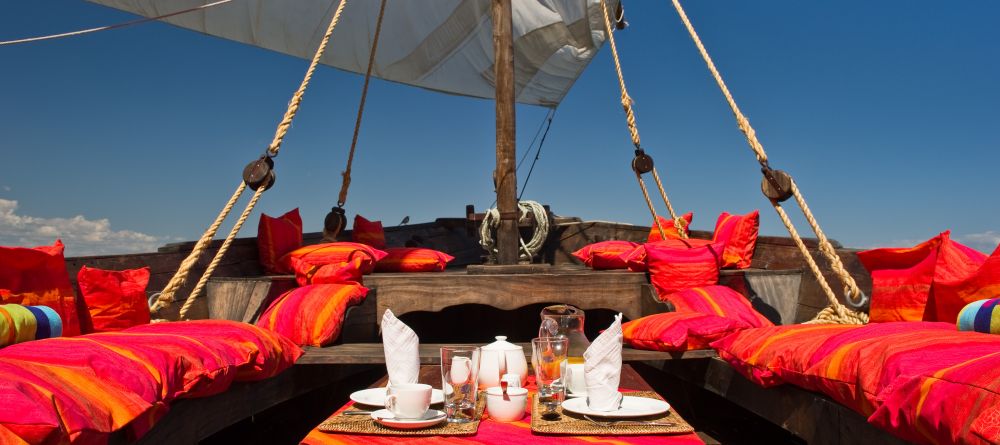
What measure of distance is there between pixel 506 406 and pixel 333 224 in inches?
162

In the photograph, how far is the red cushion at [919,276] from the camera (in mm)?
2500

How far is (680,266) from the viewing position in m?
4.13

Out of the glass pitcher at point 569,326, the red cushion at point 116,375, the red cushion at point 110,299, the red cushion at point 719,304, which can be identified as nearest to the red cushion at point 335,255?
the red cushion at point 110,299

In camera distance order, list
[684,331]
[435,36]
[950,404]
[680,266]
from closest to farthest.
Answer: [950,404] < [684,331] < [680,266] < [435,36]

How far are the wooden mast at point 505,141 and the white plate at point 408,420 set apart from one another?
145 inches

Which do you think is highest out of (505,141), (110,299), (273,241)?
(505,141)

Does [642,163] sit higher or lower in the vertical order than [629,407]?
higher

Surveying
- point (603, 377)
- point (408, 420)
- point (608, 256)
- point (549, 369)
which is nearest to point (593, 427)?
point (603, 377)

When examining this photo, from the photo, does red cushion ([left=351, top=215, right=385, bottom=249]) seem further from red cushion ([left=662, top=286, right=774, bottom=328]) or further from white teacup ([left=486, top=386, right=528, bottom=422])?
white teacup ([left=486, top=386, right=528, bottom=422])

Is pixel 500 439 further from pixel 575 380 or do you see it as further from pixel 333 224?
pixel 333 224

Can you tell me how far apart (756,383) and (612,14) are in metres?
8.23

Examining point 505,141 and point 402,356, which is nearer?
point 402,356

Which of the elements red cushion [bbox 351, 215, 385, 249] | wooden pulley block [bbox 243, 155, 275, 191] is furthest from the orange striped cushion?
red cushion [bbox 351, 215, 385, 249]

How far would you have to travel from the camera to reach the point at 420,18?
12945mm
